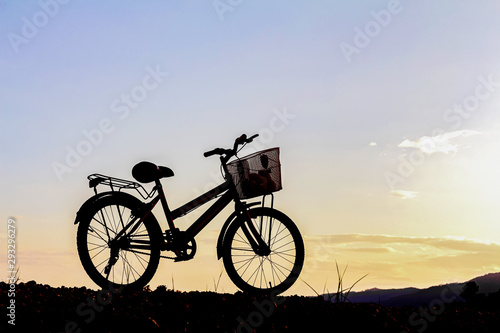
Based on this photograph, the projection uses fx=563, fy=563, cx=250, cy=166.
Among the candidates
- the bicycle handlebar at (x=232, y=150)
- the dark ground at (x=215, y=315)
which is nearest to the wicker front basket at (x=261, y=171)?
the bicycle handlebar at (x=232, y=150)

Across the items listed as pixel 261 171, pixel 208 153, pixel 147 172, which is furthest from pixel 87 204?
pixel 261 171

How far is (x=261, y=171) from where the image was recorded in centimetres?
665

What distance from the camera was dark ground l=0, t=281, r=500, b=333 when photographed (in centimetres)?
519

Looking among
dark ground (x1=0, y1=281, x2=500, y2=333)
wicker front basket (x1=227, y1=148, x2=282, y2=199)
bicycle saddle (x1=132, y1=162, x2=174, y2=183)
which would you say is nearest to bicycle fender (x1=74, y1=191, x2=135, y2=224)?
bicycle saddle (x1=132, y1=162, x2=174, y2=183)

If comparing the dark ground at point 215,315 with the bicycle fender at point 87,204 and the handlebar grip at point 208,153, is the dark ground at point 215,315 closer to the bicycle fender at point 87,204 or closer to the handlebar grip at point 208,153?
the bicycle fender at point 87,204

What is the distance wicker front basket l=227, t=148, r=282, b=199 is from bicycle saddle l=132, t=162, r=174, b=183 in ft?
2.88

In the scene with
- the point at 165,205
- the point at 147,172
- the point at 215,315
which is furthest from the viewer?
the point at 165,205

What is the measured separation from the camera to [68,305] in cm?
571

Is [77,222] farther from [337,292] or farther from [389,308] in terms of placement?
[389,308]

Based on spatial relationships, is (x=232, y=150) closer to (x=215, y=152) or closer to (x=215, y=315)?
(x=215, y=152)

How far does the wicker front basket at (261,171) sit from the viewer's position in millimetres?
6645

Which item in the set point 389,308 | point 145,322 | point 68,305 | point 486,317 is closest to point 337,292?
point 389,308

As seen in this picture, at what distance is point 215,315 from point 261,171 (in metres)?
1.90

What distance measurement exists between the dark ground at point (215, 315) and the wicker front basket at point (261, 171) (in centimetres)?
127
